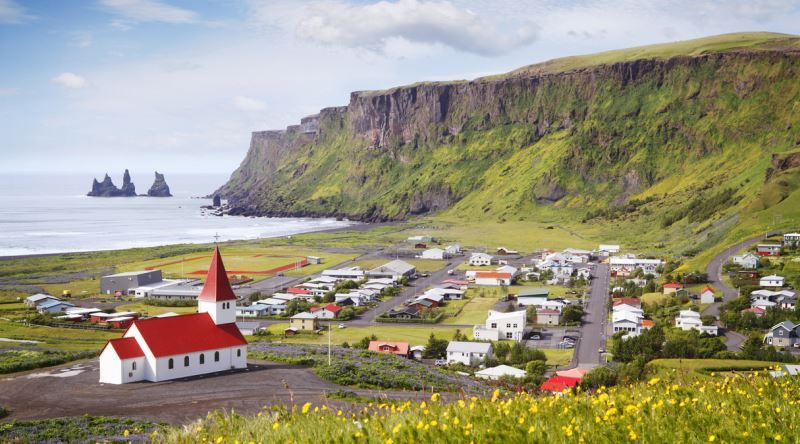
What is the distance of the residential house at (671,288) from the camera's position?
7319 cm

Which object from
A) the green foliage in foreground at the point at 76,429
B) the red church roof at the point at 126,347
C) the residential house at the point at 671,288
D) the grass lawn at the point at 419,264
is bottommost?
the grass lawn at the point at 419,264

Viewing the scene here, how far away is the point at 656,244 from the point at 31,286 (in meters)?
97.6

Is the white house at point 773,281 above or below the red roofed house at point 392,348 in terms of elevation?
above

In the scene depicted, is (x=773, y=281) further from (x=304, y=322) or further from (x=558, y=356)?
(x=304, y=322)

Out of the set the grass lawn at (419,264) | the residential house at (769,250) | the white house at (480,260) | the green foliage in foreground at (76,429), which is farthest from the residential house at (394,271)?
the green foliage in foreground at (76,429)

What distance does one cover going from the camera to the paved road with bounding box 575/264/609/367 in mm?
49938

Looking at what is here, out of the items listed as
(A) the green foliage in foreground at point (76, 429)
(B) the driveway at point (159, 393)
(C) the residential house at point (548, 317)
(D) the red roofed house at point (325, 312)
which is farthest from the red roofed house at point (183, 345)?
(C) the residential house at point (548, 317)

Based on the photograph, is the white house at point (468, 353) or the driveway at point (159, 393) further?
the white house at point (468, 353)

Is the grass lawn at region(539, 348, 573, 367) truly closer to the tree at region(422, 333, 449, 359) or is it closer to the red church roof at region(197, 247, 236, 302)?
the tree at region(422, 333, 449, 359)

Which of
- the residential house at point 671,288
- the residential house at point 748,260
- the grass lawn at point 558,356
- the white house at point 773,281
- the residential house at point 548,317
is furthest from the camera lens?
the residential house at point 748,260

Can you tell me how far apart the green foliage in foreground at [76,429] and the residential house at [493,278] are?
67.6 m

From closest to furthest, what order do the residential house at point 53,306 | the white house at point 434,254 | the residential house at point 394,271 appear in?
the residential house at point 53,306 < the residential house at point 394,271 < the white house at point 434,254

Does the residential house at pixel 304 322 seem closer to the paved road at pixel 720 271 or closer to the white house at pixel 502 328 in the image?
the white house at pixel 502 328

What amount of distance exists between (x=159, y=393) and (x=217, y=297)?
7.19m
